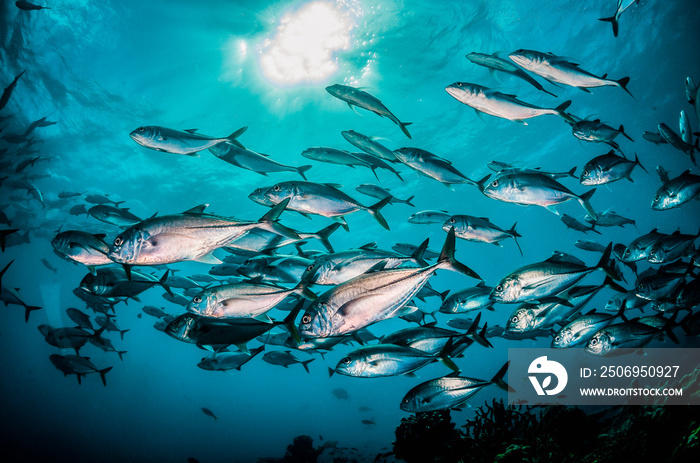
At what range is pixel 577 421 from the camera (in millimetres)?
5344

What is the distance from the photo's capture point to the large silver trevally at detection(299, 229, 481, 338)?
Answer: 2.23 meters

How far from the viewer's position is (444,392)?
332cm

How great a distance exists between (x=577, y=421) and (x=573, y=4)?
17688mm

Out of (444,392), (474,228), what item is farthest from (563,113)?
(444,392)

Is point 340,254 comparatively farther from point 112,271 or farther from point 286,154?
point 286,154

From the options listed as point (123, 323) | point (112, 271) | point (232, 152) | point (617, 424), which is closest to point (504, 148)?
point (617, 424)

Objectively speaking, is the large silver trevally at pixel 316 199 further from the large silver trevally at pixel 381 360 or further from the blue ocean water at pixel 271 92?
the blue ocean water at pixel 271 92

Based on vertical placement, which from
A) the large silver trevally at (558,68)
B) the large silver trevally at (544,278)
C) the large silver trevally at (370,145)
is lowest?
the large silver trevally at (544,278)

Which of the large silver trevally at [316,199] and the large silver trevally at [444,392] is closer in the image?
the large silver trevally at [444,392]

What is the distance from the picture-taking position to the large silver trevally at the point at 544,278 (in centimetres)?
325

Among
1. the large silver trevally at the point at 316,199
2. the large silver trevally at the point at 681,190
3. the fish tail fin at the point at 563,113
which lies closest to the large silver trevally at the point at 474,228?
the large silver trevally at the point at 316,199

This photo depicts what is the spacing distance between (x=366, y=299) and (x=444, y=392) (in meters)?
1.90

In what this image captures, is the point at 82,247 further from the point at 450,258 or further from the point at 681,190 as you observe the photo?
the point at 681,190
